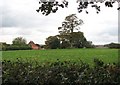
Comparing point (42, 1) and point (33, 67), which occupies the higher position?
point (42, 1)

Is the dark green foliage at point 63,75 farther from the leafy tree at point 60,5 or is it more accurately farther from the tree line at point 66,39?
the tree line at point 66,39

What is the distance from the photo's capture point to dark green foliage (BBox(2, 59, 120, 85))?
8.77 m

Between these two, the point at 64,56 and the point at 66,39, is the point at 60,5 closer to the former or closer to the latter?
the point at 64,56

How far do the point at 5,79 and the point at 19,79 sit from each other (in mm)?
367

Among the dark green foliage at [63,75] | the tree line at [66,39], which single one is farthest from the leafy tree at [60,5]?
Answer: the tree line at [66,39]

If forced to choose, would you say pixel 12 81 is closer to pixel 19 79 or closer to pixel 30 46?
pixel 19 79

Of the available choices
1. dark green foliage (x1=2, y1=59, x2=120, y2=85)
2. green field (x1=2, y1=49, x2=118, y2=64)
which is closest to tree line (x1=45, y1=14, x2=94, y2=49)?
green field (x1=2, y1=49, x2=118, y2=64)

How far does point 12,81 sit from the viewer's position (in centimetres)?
902

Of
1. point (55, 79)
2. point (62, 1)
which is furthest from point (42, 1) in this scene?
point (55, 79)

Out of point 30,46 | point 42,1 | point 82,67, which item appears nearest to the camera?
point 42,1

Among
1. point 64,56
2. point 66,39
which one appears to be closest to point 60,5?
point 64,56

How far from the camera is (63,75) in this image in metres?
8.99

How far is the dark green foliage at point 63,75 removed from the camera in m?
8.77

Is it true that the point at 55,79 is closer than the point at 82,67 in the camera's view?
Yes
